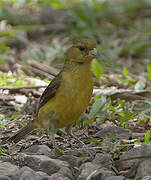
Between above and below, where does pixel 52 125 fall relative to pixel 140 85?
below

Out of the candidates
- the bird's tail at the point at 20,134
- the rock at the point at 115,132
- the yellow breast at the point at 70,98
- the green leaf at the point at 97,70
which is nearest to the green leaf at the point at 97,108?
the rock at the point at 115,132

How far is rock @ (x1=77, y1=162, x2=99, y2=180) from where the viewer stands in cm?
346

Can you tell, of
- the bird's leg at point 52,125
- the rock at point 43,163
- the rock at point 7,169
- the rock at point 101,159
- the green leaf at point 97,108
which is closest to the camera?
the rock at point 7,169

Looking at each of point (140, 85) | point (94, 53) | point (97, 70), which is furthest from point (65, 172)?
point (97, 70)

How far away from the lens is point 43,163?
366 cm

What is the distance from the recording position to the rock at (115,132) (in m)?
4.45

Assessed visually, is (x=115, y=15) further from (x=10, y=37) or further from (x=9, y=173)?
(x=9, y=173)

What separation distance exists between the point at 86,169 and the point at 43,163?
1.22 ft

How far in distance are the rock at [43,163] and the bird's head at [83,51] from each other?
3.69ft

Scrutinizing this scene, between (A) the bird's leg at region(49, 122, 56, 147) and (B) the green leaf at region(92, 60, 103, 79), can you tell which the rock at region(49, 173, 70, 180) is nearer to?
(A) the bird's leg at region(49, 122, 56, 147)

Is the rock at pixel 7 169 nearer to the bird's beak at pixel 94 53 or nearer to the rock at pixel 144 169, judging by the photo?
the rock at pixel 144 169

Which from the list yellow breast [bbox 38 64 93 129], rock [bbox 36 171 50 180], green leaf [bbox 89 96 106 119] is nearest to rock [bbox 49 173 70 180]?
rock [bbox 36 171 50 180]

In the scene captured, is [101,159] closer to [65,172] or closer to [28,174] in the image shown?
[65,172]

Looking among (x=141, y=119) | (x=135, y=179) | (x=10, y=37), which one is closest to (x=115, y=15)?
(x=10, y=37)
